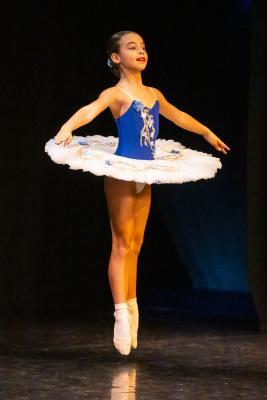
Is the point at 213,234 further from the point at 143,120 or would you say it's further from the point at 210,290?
the point at 143,120

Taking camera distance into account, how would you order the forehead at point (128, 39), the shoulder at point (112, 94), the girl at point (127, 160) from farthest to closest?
the forehead at point (128, 39) → the shoulder at point (112, 94) → the girl at point (127, 160)

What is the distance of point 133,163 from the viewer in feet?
11.0

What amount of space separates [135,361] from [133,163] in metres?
0.80

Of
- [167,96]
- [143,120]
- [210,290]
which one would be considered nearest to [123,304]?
[143,120]

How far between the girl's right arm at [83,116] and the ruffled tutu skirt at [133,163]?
111 mm

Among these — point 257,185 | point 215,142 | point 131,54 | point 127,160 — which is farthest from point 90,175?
point 127,160

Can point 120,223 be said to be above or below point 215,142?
below

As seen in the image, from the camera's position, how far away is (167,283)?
23.0 feet

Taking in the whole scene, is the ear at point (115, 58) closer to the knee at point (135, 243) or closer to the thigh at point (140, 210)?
the thigh at point (140, 210)

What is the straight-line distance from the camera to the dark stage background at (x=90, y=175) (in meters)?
5.54

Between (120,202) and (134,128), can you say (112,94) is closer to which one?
(134,128)

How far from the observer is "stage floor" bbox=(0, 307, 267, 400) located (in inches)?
110

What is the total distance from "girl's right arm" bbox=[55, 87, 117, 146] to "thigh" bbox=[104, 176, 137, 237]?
0.29 m

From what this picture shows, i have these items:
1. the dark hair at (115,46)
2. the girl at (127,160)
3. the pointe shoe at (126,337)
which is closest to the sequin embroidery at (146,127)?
the girl at (127,160)
